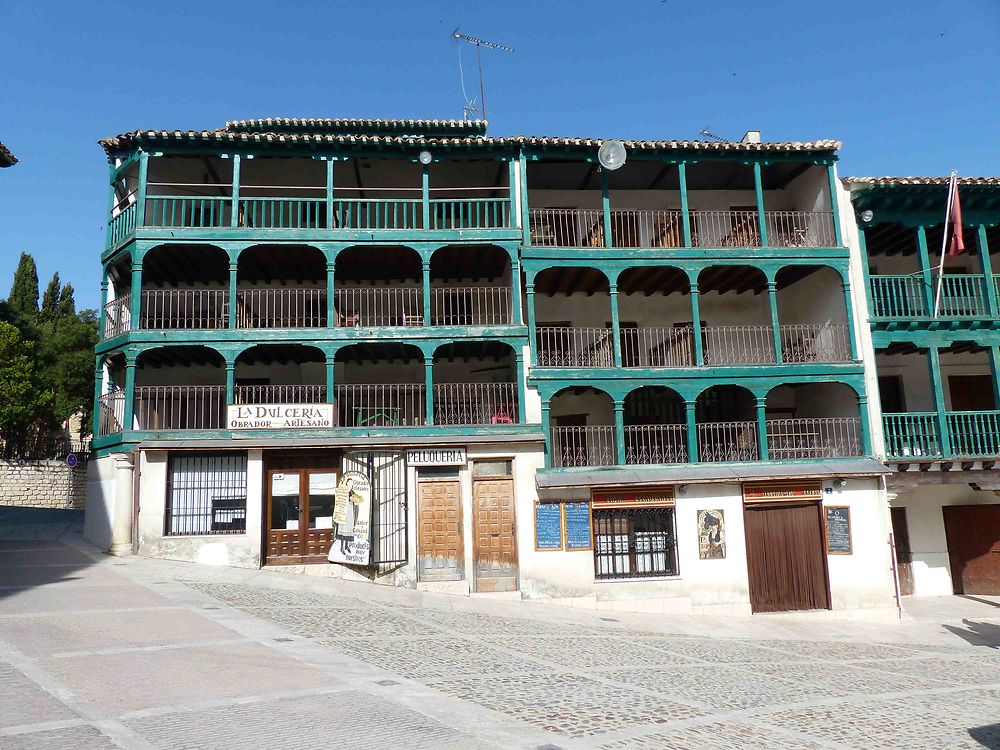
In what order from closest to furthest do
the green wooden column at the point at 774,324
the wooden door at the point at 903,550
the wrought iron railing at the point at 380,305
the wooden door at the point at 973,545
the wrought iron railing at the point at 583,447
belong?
the green wooden column at the point at 774,324 → the wrought iron railing at the point at 583,447 → the wooden door at the point at 903,550 → the wooden door at the point at 973,545 → the wrought iron railing at the point at 380,305

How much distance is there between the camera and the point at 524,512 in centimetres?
1870

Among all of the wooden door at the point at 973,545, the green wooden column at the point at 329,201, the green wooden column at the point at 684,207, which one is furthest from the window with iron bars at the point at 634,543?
the green wooden column at the point at 329,201

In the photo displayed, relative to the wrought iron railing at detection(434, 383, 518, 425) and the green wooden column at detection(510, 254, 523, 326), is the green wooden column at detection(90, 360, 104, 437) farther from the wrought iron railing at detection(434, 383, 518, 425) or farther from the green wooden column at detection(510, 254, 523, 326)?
the green wooden column at detection(510, 254, 523, 326)

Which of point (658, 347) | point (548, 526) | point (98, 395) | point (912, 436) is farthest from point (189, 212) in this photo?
point (912, 436)

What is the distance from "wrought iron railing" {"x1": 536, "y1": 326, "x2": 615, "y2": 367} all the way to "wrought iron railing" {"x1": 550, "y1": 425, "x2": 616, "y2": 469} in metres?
1.92

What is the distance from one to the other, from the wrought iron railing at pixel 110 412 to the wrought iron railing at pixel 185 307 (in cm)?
214

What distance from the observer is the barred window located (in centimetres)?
1848

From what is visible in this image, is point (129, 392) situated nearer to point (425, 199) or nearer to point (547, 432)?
point (425, 199)

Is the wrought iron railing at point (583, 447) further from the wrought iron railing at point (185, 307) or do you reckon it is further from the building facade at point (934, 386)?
the wrought iron railing at point (185, 307)

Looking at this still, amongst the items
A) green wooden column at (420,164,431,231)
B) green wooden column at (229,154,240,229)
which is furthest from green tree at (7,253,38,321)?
green wooden column at (420,164,431,231)

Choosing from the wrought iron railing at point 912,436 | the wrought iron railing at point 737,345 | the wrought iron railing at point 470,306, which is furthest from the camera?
the wrought iron railing at point 737,345

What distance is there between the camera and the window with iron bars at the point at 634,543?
18938 mm

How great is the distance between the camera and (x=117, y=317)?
20500 millimetres

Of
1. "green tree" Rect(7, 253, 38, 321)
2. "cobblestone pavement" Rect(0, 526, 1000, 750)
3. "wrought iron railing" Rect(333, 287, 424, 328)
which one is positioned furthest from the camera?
"green tree" Rect(7, 253, 38, 321)
